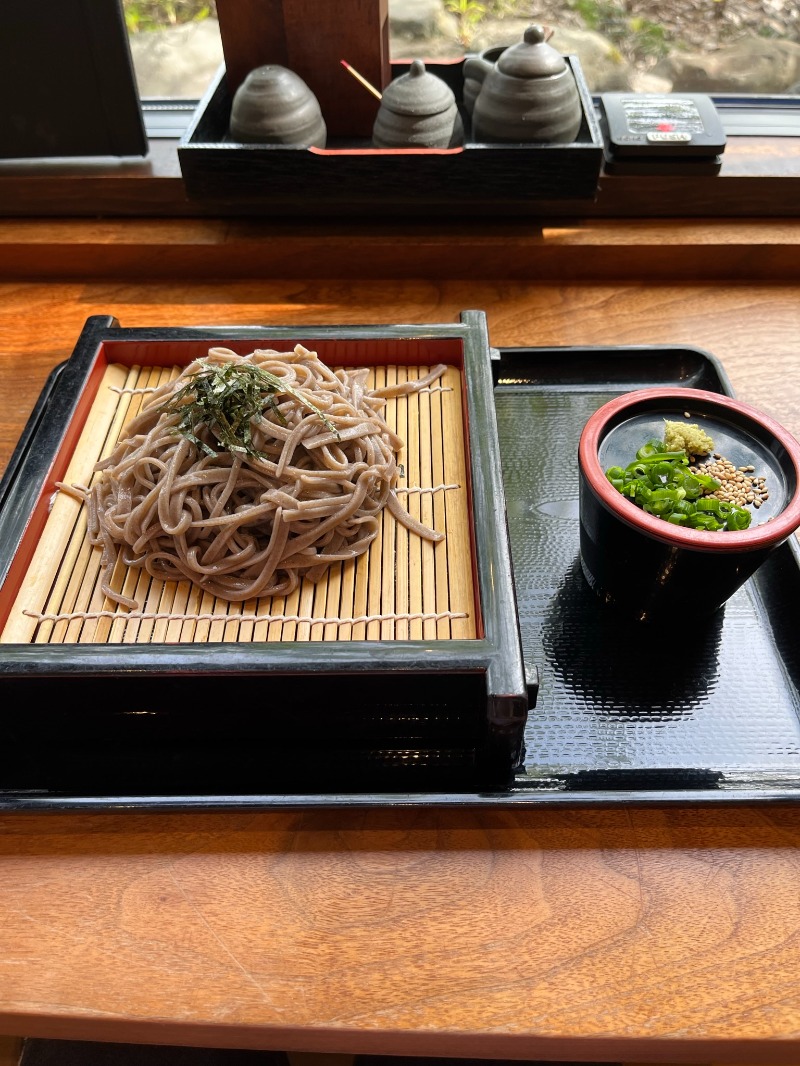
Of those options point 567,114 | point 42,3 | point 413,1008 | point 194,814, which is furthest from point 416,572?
point 42,3

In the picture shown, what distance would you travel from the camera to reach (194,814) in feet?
3.78

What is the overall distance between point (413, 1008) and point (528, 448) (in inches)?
39.6

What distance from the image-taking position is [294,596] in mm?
1242

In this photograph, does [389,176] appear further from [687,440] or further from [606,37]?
[687,440]

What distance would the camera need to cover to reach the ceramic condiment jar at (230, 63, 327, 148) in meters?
1.92

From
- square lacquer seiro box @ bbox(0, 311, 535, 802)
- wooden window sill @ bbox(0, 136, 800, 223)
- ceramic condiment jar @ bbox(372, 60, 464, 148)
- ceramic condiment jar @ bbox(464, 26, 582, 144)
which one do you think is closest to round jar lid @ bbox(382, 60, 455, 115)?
ceramic condiment jar @ bbox(372, 60, 464, 148)

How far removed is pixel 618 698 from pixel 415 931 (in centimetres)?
45

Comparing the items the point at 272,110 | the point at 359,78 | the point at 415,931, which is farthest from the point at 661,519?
the point at 359,78

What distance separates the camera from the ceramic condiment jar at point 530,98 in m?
1.90

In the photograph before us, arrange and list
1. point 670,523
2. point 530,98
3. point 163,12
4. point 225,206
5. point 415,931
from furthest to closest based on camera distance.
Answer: point 163,12
point 225,206
point 530,98
point 670,523
point 415,931

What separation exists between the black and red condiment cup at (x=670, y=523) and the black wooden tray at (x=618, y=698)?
0.07 metres

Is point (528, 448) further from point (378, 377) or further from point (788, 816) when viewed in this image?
point (788, 816)

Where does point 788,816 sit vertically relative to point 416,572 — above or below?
below

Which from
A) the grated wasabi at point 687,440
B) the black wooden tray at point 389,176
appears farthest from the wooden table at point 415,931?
the black wooden tray at point 389,176
